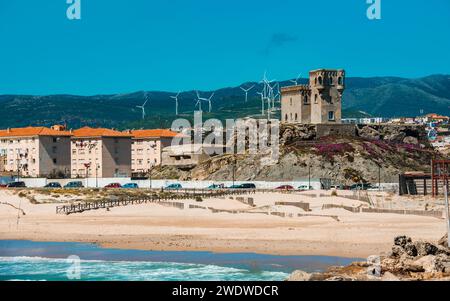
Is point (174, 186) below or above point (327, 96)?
below

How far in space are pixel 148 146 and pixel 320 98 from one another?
40.7m

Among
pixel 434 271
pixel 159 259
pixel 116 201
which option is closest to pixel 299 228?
pixel 159 259

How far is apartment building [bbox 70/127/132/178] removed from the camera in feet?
466

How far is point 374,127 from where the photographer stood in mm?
140125

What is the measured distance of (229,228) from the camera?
57969 millimetres

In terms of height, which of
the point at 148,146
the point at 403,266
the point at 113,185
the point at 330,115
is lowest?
the point at 403,266

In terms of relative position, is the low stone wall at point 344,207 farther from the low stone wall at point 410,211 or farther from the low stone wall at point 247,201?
the low stone wall at point 247,201

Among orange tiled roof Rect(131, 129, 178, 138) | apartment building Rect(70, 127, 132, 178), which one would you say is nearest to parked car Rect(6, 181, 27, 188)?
apartment building Rect(70, 127, 132, 178)

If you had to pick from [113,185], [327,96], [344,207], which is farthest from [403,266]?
[327,96]

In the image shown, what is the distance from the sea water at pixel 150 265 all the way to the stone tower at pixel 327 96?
92687 millimetres

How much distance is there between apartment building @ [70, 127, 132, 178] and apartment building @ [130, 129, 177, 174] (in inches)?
621

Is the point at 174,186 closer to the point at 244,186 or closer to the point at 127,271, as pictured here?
the point at 244,186

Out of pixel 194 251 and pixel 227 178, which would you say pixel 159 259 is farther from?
pixel 227 178
